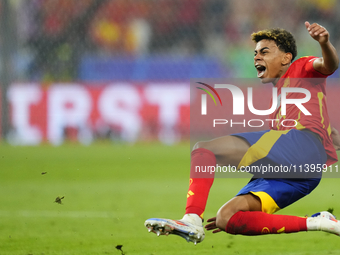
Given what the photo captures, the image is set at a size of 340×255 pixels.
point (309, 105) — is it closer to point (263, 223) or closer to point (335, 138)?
point (335, 138)

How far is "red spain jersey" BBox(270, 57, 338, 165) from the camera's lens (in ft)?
8.92

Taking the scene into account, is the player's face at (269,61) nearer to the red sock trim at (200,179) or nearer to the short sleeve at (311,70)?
the short sleeve at (311,70)

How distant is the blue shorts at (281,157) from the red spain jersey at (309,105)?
7 centimetres

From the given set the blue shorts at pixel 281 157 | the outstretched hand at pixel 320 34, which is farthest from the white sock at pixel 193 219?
the outstretched hand at pixel 320 34

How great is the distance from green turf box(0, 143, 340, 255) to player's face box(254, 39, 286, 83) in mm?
1072

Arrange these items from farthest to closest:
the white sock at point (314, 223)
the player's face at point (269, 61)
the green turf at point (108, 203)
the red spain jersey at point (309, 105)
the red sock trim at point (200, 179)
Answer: the green turf at point (108, 203), the player's face at point (269, 61), the red spain jersey at point (309, 105), the red sock trim at point (200, 179), the white sock at point (314, 223)

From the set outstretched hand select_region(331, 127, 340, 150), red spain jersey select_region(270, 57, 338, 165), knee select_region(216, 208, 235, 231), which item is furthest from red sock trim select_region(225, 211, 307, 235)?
outstretched hand select_region(331, 127, 340, 150)

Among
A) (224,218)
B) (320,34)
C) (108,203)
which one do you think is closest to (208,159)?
(224,218)

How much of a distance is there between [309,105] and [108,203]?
122 inches

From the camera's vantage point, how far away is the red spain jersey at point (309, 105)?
272 cm

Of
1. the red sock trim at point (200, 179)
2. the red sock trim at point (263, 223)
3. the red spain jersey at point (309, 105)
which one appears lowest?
the red sock trim at point (263, 223)

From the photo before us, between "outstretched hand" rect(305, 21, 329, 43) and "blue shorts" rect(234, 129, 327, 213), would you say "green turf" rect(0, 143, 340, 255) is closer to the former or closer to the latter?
"blue shorts" rect(234, 129, 327, 213)

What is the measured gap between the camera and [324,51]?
2.54m

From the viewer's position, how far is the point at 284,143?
2.67 meters
